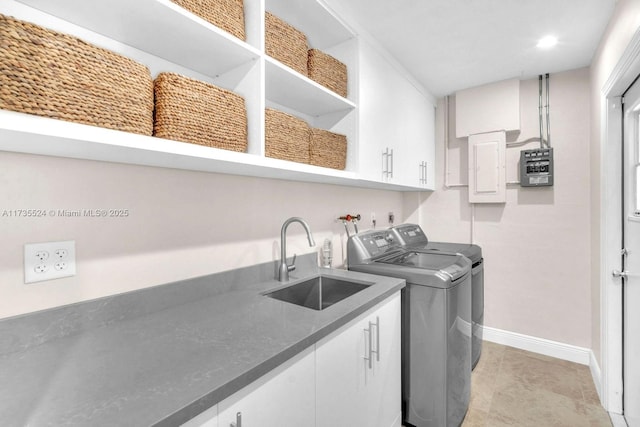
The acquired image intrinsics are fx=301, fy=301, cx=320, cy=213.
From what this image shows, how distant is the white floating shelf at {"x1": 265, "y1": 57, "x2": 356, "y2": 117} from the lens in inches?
53.2

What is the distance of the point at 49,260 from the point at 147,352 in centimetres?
46

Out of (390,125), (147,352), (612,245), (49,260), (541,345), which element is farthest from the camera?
(541,345)

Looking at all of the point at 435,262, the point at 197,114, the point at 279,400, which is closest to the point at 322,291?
the point at 435,262

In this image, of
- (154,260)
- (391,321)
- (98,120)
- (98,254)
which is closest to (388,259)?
(391,321)

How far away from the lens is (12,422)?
57 cm

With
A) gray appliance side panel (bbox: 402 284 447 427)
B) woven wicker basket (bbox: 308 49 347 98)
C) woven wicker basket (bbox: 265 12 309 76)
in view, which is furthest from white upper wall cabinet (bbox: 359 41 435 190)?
gray appliance side panel (bbox: 402 284 447 427)

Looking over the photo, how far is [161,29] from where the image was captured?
1027mm

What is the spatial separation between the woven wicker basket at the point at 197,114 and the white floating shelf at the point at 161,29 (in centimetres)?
17

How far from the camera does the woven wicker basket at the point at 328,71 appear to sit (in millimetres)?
1557

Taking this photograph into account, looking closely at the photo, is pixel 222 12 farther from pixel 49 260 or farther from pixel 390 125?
pixel 390 125

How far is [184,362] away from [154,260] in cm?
56

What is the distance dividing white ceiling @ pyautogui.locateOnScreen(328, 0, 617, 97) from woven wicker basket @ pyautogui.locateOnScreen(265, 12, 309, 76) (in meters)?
0.38

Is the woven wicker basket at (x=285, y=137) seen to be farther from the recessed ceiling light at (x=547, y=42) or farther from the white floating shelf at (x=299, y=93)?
the recessed ceiling light at (x=547, y=42)

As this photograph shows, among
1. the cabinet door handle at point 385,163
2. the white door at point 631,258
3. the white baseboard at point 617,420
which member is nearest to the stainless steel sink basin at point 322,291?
the cabinet door handle at point 385,163
